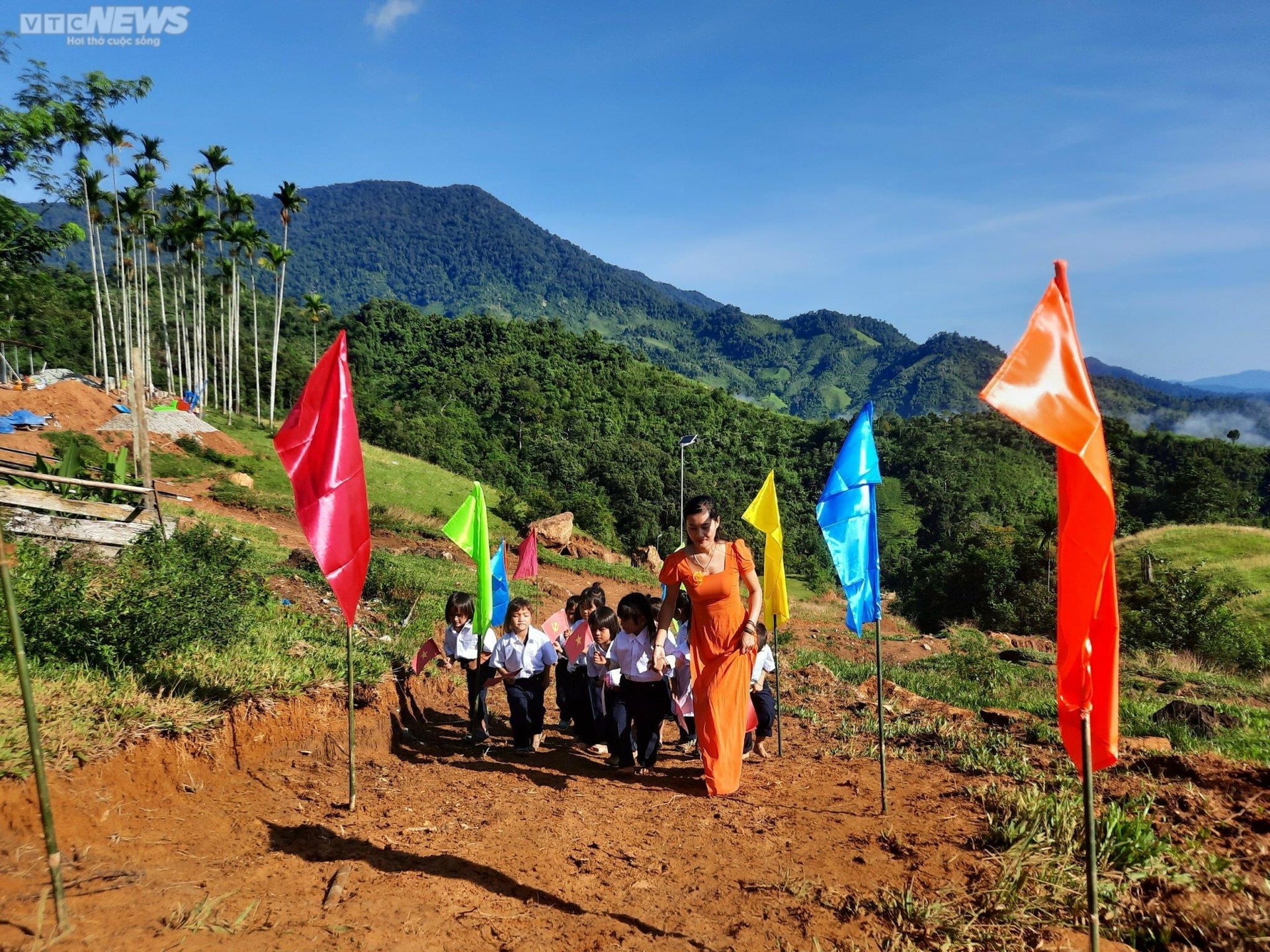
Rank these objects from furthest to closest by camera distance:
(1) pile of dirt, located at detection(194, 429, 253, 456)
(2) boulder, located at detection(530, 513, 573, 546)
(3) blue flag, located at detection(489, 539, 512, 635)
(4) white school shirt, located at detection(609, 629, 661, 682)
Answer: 1. (1) pile of dirt, located at detection(194, 429, 253, 456)
2. (2) boulder, located at detection(530, 513, 573, 546)
3. (3) blue flag, located at detection(489, 539, 512, 635)
4. (4) white school shirt, located at detection(609, 629, 661, 682)

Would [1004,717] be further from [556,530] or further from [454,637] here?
[556,530]

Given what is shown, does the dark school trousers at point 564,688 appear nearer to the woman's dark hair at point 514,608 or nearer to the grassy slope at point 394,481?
the woman's dark hair at point 514,608

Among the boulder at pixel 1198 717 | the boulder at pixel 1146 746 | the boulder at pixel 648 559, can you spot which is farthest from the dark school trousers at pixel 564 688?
the boulder at pixel 648 559

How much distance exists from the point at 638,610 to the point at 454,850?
2.29 m

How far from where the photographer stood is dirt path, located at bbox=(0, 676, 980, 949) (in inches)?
139

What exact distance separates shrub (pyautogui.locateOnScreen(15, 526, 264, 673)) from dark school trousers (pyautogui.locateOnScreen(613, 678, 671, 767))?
349 cm

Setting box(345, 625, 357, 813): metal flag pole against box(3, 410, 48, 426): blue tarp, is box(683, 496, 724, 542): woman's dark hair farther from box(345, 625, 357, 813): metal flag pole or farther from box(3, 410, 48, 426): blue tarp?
box(3, 410, 48, 426): blue tarp

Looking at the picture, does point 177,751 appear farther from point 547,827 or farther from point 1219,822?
point 1219,822

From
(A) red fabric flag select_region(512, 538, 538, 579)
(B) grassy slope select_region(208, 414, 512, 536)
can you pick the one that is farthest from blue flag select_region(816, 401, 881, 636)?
(B) grassy slope select_region(208, 414, 512, 536)

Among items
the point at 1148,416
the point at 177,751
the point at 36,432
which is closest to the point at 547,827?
the point at 177,751

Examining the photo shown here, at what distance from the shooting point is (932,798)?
5.42 m

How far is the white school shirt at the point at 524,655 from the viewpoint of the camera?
6.85 metres

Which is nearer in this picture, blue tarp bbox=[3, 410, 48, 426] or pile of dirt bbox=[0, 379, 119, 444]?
blue tarp bbox=[3, 410, 48, 426]

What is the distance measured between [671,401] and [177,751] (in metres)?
64.9
